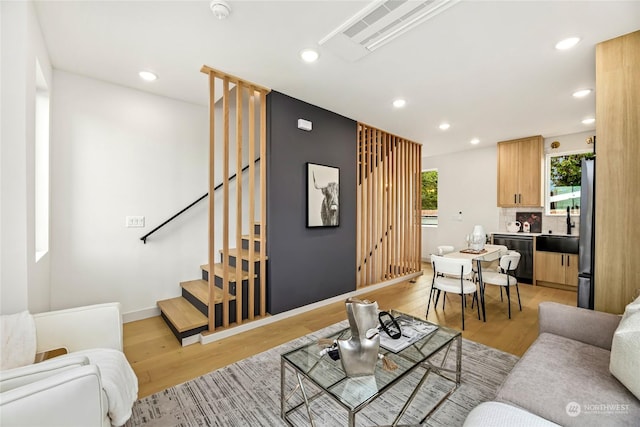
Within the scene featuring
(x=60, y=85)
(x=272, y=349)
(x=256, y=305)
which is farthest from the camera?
(x=256, y=305)

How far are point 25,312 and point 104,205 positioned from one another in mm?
1666

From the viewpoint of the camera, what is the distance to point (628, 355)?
1.19 metres

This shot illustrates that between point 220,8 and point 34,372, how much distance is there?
7.19 feet

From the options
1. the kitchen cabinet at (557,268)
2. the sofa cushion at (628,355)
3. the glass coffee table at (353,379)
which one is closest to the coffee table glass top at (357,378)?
the glass coffee table at (353,379)

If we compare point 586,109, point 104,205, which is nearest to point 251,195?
point 104,205

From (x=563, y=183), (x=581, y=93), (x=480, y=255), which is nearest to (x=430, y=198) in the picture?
(x=563, y=183)

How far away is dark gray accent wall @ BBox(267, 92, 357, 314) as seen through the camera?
3201 millimetres

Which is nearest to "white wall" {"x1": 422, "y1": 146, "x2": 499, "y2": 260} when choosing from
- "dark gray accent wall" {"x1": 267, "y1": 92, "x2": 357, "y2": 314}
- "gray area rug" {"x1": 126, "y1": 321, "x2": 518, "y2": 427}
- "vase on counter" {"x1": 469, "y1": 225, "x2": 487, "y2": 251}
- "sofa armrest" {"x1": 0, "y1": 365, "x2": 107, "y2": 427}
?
"vase on counter" {"x1": 469, "y1": 225, "x2": 487, "y2": 251}

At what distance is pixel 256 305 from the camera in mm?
3186

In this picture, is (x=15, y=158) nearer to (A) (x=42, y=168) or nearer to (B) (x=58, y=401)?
(A) (x=42, y=168)

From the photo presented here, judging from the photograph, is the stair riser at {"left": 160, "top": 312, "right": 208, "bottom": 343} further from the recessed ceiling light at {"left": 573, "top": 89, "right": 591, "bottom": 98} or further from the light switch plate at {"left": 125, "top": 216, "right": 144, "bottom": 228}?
the recessed ceiling light at {"left": 573, "top": 89, "right": 591, "bottom": 98}

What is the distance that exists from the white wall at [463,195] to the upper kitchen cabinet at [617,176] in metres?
3.89

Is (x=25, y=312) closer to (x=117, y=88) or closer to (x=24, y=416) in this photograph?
(x=24, y=416)

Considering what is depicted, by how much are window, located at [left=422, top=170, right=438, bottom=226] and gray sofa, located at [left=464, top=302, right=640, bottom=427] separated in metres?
5.37
